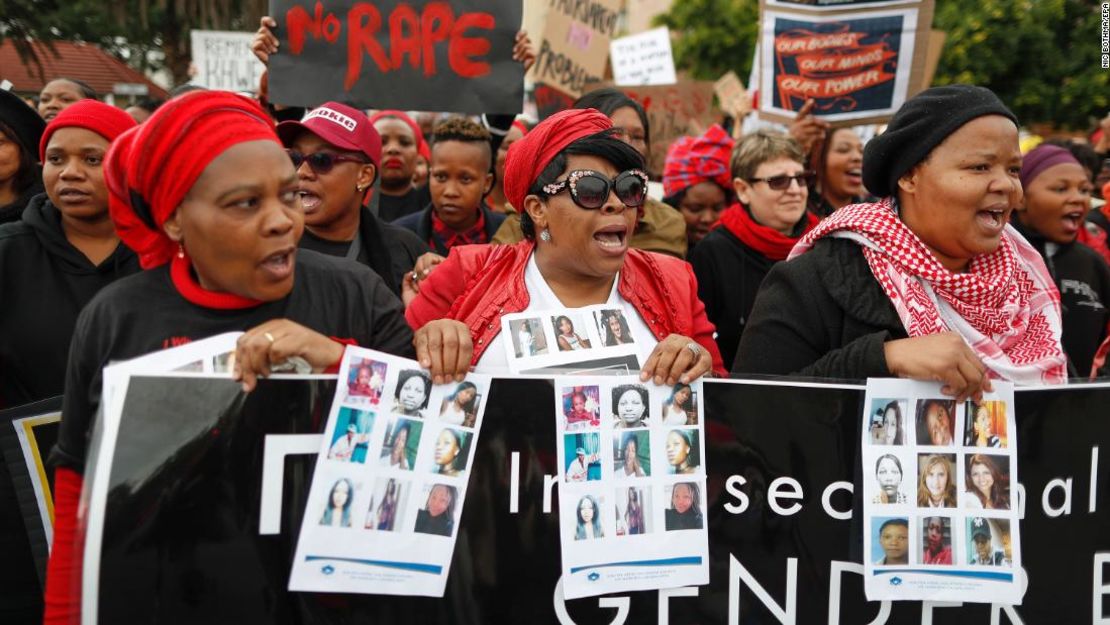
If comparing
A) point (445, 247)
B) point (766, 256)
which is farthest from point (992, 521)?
point (445, 247)

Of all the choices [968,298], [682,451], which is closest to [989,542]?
[968,298]

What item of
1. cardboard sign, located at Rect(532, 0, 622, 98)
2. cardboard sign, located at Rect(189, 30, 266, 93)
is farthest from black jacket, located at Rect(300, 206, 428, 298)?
cardboard sign, located at Rect(189, 30, 266, 93)

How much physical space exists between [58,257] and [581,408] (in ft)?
6.38

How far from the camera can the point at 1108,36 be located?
7523 mm

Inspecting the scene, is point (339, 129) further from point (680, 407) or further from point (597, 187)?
point (680, 407)

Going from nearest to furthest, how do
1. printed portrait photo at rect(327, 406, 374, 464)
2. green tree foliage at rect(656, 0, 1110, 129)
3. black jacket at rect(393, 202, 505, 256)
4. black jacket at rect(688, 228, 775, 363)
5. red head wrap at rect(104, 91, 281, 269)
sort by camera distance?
red head wrap at rect(104, 91, 281, 269), printed portrait photo at rect(327, 406, 374, 464), black jacket at rect(688, 228, 775, 363), black jacket at rect(393, 202, 505, 256), green tree foliage at rect(656, 0, 1110, 129)

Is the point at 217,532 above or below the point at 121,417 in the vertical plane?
below

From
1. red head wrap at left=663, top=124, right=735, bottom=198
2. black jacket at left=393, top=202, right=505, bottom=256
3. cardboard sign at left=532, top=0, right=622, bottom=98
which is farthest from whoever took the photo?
cardboard sign at left=532, top=0, right=622, bottom=98

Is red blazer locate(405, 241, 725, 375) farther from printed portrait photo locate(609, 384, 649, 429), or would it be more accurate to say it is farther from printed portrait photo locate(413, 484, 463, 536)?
printed portrait photo locate(413, 484, 463, 536)

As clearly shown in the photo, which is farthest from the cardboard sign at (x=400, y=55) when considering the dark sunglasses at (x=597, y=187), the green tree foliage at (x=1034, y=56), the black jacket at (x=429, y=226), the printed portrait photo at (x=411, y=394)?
the green tree foliage at (x=1034, y=56)

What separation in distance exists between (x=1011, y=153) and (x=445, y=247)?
305 cm

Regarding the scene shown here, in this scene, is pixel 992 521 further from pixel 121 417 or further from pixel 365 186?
pixel 365 186

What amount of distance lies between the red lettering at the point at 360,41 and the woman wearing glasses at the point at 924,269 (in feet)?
9.06

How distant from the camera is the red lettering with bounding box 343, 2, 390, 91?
17.1ft
